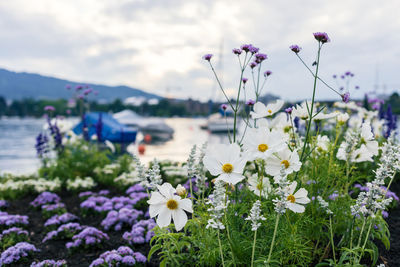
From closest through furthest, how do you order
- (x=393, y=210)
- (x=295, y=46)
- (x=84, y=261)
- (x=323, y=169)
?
1. (x=295, y=46)
2. (x=323, y=169)
3. (x=84, y=261)
4. (x=393, y=210)

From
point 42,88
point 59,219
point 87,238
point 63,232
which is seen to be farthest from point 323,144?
point 42,88

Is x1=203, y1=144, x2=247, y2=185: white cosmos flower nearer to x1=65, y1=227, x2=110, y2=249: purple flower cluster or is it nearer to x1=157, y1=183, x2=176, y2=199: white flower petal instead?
x1=157, y1=183, x2=176, y2=199: white flower petal

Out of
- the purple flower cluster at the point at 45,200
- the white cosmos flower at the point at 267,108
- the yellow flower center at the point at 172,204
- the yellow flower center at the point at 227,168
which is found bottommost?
the purple flower cluster at the point at 45,200

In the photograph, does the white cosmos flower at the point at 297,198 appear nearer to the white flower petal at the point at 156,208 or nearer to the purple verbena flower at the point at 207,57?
the white flower petal at the point at 156,208

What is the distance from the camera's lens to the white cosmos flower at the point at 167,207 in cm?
138

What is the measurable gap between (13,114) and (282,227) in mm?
72910

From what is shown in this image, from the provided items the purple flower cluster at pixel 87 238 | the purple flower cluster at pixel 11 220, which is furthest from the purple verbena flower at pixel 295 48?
the purple flower cluster at pixel 11 220

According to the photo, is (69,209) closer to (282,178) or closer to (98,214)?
(98,214)

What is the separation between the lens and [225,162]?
1.37 m

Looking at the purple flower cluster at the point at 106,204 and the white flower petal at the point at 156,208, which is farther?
the purple flower cluster at the point at 106,204

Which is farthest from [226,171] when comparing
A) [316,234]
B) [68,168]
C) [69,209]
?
[68,168]

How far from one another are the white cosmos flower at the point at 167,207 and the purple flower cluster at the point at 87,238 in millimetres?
1553

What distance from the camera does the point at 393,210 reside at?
10.3 feet

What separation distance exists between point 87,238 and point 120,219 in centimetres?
53
